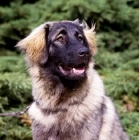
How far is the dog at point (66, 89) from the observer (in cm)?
525

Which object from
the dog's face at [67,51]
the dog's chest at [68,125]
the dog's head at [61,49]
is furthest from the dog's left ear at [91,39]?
the dog's chest at [68,125]

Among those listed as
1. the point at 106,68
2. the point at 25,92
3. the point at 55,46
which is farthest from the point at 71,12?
the point at 55,46

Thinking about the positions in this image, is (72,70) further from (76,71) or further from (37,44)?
(37,44)

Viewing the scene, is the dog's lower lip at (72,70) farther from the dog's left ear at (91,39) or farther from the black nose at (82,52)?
the dog's left ear at (91,39)

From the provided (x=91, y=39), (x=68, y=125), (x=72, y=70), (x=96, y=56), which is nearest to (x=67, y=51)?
(x=72, y=70)

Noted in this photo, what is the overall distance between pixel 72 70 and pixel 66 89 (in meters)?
0.27

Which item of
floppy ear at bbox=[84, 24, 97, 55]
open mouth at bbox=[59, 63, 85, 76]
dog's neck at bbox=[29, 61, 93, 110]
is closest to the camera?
open mouth at bbox=[59, 63, 85, 76]

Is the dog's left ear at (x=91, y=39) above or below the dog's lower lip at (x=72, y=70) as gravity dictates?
above

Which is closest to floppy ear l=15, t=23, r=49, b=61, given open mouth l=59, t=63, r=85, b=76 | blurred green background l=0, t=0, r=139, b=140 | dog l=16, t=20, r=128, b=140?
dog l=16, t=20, r=128, b=140

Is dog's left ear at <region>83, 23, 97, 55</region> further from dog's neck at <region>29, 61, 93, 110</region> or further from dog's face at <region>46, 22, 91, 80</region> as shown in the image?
dog's neck at <region>29, 61, 93, 110</region>

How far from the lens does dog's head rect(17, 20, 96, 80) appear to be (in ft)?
17.2

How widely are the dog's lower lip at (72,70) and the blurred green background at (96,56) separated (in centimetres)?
178

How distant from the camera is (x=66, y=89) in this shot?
5.45m

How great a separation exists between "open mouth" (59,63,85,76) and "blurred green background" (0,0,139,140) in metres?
1.78
